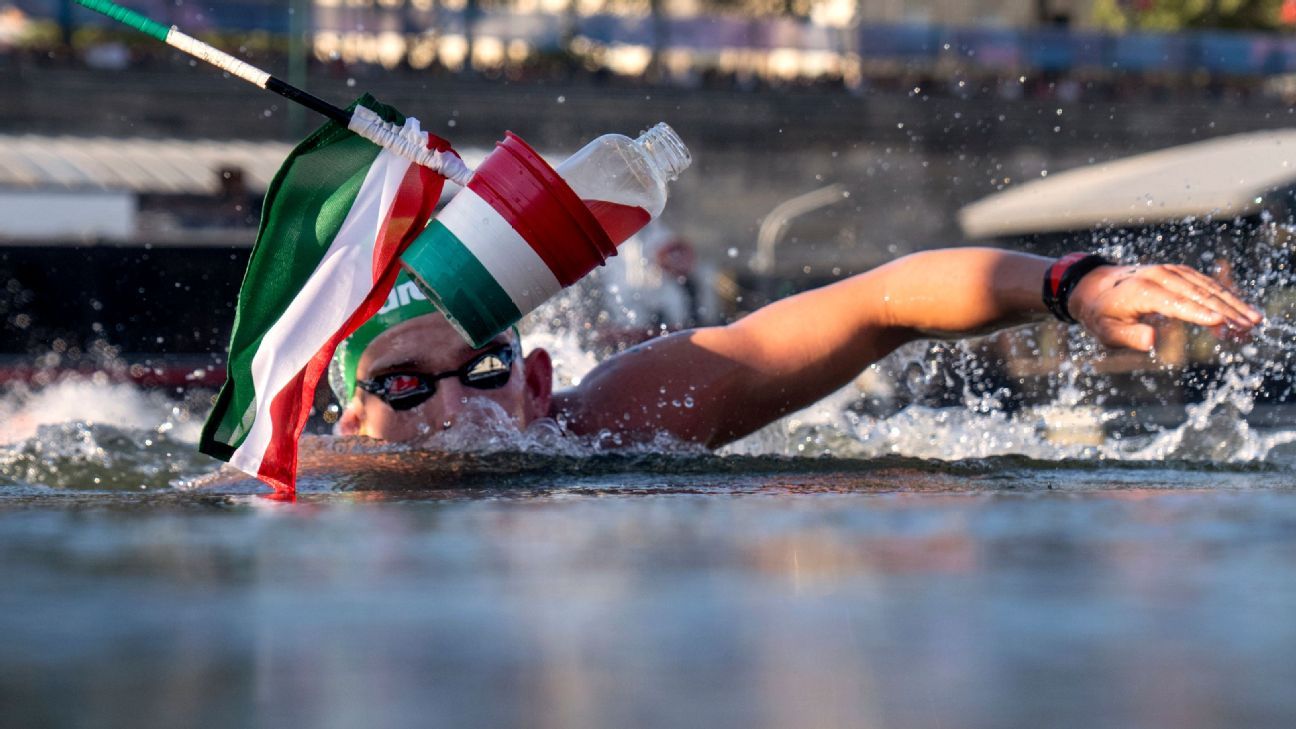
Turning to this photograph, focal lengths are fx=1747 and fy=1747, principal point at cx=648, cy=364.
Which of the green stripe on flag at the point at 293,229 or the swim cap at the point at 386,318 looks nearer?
the green stripe on flag at the point at 293,229

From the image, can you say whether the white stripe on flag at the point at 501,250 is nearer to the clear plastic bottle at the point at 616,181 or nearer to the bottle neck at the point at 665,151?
the clear plastic bottle at the point at 616,181

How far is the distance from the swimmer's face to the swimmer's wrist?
3.70 ft

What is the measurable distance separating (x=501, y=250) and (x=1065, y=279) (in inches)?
53.1

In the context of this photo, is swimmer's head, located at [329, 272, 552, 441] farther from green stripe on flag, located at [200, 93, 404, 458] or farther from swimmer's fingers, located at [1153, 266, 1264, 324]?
swimmer's fingers, located at [1153, 266, 1264, 324]

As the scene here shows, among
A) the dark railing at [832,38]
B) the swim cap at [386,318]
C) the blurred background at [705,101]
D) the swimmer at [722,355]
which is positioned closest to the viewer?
the swimmer at [722,355]

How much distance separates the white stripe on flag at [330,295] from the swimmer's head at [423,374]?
2.38 feet

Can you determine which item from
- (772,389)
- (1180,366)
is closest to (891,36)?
(1180,366)

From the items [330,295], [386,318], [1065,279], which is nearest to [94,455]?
[386,318]

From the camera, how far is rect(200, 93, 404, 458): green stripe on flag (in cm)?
296

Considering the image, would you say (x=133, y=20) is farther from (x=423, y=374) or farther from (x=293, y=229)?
(x=423, y=374)

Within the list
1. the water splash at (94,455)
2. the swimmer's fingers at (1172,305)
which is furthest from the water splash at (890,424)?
the swimmer's fingers at (1172,305)

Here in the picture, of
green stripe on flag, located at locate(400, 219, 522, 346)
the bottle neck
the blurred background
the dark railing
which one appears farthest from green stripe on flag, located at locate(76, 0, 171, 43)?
the dark railing

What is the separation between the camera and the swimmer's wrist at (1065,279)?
3.41m

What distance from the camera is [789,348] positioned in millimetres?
4023
